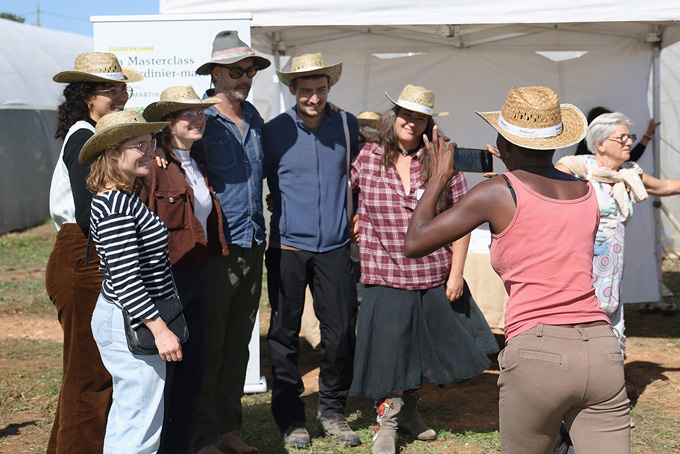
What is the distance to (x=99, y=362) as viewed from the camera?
3223 mm

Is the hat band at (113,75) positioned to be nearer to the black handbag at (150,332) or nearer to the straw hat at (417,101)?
the black handbag at (150,332)

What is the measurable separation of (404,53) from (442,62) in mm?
363

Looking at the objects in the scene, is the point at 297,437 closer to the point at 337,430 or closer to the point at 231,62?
the point at 337,430

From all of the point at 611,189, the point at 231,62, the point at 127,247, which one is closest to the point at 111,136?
the point at 127,247

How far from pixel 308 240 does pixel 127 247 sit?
1.54 meters

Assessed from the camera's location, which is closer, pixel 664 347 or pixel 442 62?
pixel 664 347

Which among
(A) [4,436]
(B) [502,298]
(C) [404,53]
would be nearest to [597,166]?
(B) [502,298]

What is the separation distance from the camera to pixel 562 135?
244 centimetres

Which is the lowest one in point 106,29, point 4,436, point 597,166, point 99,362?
point 4,436

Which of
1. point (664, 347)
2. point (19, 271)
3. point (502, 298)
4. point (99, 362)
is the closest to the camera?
point (99, 362)

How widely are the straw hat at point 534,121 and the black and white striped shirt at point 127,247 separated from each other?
1.31 m

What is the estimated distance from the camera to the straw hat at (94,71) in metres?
3.34

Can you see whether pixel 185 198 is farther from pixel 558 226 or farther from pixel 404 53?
pixel 404 53

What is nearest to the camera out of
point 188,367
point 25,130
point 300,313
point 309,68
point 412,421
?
point 188,367
